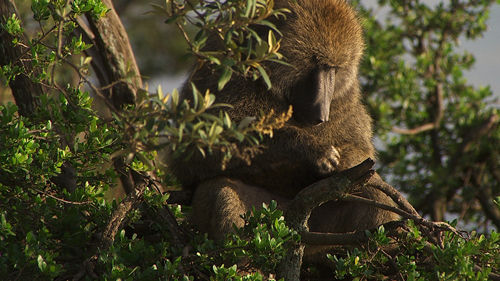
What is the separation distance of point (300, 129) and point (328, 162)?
0.27 meters

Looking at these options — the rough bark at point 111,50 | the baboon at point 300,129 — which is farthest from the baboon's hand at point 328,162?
the rough bark at point 111,50

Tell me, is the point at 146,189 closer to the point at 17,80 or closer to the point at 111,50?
the point at 17,80

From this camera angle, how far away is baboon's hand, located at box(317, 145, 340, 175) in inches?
154

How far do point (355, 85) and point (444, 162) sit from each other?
2808 mm

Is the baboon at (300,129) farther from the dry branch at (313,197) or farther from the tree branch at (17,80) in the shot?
the tree branch at (17,80)

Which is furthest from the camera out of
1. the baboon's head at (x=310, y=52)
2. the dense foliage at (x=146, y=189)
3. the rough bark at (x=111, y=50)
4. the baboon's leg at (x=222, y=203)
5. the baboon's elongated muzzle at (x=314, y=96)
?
the rough bark at (x=111, y=50)

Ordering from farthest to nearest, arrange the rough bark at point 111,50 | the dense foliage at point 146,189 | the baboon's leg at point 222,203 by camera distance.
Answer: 1. the rough bark at point 111,50
2. the baboon's leg at point 222,203
3. the dense foliage at point 146,189

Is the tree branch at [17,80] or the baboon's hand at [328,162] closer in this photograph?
the baboon's hand at [328,162]

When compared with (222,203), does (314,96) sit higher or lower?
higher

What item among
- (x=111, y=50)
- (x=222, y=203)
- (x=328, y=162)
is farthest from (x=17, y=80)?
(x=328, y=162)

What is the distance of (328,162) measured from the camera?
12.9 feet

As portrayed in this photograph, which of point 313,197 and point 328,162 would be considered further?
point 328,162

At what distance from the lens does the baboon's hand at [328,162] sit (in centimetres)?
392

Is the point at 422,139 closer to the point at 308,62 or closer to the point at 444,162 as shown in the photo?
the point at 444,162
